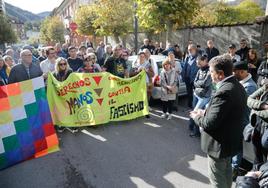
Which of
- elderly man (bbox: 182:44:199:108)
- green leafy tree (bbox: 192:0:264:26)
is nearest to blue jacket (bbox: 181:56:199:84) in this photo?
elderly man (bbox: 182:44:199:108)

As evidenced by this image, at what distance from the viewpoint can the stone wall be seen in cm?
1047

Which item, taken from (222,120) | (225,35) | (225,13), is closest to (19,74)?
(222,120)

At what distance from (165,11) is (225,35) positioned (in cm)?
372

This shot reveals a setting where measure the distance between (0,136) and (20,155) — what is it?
538mm

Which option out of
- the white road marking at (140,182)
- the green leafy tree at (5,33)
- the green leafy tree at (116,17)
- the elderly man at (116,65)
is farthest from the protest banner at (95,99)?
the green leafy tree at (5,33)

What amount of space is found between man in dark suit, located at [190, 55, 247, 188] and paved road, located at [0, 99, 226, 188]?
1.19m

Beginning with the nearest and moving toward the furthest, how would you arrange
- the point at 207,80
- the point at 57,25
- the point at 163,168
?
1. the point at 163,168
2. the point at 207,80
3. the point at 57,25

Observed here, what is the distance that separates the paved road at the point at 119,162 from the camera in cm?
438

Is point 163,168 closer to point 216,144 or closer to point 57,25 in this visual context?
point 216,144

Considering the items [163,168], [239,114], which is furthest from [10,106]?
[239,114]

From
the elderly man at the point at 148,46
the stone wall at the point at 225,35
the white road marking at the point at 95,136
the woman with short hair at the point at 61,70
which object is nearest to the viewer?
the white road marking at the point at 95,136

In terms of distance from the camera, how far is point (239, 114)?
119 inches

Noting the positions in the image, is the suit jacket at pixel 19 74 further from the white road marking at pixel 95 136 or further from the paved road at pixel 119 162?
the white road marking at pixel 95 136

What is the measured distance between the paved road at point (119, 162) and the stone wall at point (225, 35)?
19.7 feet
